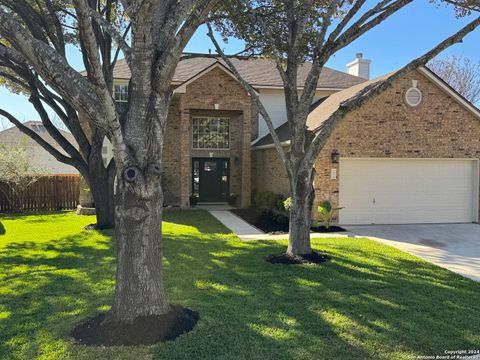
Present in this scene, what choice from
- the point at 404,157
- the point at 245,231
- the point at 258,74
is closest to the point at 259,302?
the point at 245,231

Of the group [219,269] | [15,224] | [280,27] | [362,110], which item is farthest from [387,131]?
[15,224]

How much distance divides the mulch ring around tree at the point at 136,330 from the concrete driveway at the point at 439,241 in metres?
5.60

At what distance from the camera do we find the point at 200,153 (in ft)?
63.4

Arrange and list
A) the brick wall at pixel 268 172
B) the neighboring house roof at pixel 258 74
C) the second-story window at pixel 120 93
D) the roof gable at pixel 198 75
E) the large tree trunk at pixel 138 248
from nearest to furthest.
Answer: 1. the large tree trunk at pixel 138 248
2. the brick wall at pixel 268 172
3. the roof gable at pixel 198 75
4. the second-story window at pixel 120 93
5. the neighboring house roof at pixel 258 74

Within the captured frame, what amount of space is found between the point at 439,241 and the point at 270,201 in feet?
21.4

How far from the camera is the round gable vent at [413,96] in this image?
13.5 metres

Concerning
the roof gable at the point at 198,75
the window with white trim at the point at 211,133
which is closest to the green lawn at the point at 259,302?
the roof gable at the point at 198,75

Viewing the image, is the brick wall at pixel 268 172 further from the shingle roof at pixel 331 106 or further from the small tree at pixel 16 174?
the small tree at pixel 16 174

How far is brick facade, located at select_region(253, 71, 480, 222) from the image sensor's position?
13.3 metres

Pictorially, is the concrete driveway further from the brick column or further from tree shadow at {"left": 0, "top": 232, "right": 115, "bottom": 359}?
the brick column

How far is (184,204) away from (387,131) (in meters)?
9.20

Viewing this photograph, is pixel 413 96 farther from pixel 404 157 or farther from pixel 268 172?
pixel 268 172

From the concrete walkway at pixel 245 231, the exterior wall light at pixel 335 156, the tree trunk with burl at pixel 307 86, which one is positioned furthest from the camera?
the exterior wall light at pixel 335 156

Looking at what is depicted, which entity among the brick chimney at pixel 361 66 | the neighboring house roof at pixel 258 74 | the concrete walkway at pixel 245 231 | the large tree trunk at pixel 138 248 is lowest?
the concrete walkway at pixel 245 231
